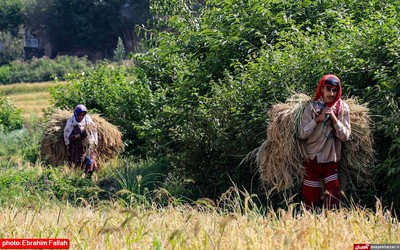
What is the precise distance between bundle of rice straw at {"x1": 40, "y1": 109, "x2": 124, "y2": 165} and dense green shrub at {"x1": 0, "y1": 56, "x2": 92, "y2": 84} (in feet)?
159

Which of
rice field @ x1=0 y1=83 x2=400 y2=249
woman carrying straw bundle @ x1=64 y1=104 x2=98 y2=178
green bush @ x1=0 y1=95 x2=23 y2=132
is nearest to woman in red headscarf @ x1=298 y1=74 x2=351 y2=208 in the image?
rice field @ x1=0 y1=83 x2=400 y2=249

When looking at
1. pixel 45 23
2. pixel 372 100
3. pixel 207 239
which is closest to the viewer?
pixel 207 239

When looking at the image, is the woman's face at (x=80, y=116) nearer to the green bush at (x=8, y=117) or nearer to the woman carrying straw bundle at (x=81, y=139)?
the woman carrying straw bundle at (x=81, y=139)

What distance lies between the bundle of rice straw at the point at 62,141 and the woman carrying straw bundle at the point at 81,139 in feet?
2.65

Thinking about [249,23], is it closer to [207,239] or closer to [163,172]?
[163,172]

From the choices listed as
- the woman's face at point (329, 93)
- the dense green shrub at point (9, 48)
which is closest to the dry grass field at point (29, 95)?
the dense green shrub at point (9, 48)

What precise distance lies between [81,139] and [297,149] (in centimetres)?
622

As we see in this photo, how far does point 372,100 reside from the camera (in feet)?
29.0

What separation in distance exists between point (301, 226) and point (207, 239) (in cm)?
87

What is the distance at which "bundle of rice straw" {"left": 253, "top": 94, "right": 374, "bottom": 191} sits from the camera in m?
8.36

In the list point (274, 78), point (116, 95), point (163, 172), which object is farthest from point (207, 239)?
point (116, 95)

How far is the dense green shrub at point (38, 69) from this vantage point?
213 ft

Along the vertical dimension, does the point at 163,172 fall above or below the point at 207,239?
below

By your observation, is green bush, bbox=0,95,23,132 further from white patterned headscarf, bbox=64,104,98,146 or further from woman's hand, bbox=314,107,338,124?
woman's hand, bbox=314,107,338,124
